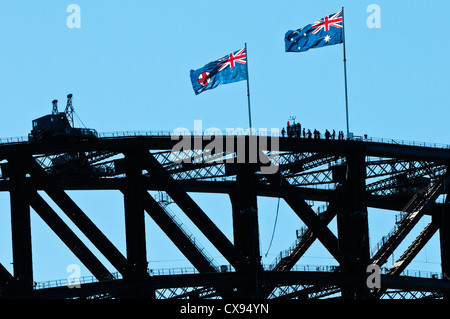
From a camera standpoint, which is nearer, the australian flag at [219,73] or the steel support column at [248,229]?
the steel support column at [248,229]

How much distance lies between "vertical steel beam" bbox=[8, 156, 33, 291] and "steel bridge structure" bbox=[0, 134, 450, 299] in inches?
3.3

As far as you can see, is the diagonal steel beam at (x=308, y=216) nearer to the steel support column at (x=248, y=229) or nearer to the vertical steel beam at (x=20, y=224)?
the steel support column at (x=248, y=229)

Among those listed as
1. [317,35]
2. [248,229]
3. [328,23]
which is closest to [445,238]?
[328,23]

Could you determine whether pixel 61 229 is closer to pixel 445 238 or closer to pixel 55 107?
pixel 55 107

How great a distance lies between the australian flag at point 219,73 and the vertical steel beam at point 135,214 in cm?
1176

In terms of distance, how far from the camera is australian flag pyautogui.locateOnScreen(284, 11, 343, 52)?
145 metres

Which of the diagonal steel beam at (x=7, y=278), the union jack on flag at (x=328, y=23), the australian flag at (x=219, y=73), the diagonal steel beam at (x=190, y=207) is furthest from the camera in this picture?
the union jack on flag at (x=328, y=23)

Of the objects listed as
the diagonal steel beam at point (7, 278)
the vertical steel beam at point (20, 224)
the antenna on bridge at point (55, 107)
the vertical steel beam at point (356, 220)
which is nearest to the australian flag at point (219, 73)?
the antenna on bridge at point (55, 107)

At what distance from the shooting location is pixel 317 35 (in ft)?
477

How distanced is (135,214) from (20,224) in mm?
9769

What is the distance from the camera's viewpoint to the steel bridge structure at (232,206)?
13325 centimetres
